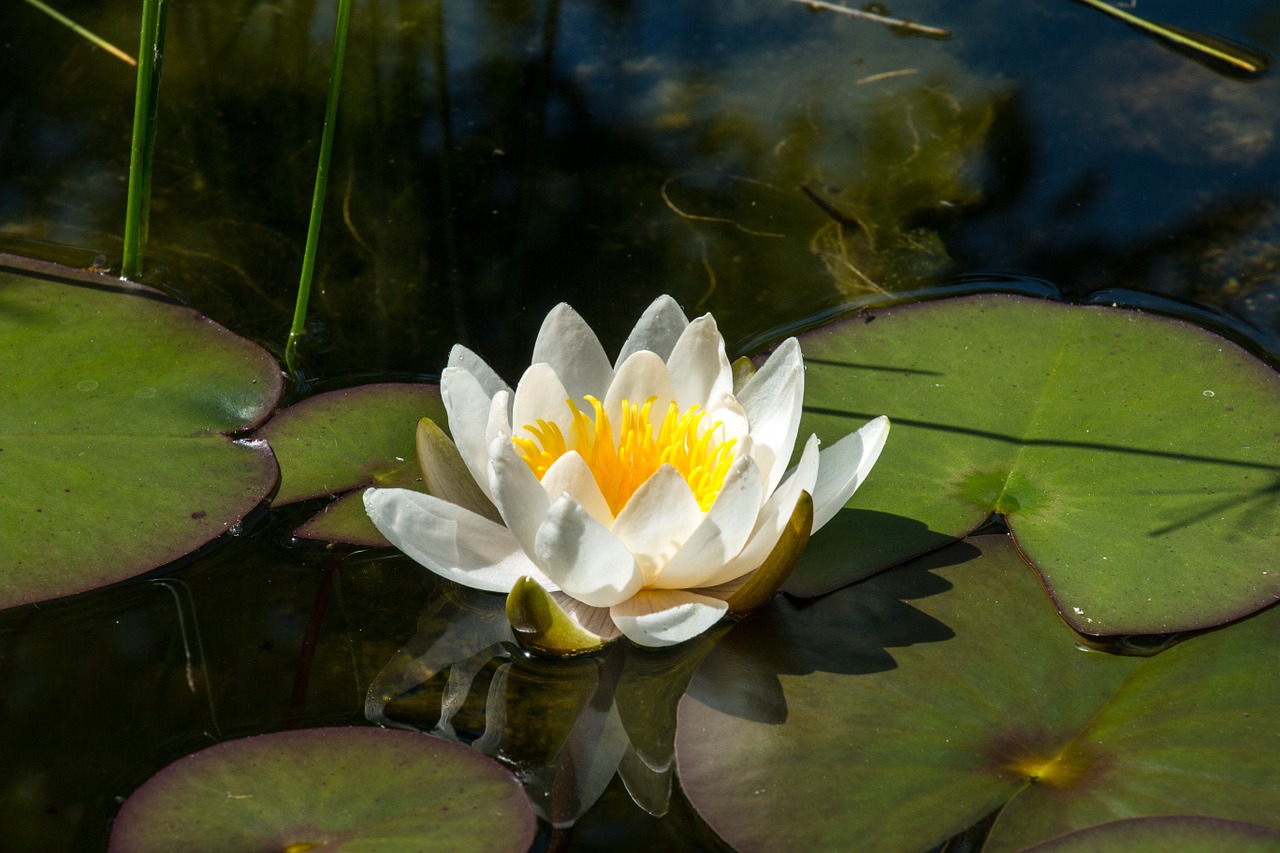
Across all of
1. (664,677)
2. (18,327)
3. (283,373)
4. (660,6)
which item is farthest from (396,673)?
(660,6)

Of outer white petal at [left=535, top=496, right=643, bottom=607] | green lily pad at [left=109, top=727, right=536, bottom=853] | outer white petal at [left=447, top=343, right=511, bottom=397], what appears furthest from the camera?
outer white petal at [left=447, top=343, right=511, bottom=397]

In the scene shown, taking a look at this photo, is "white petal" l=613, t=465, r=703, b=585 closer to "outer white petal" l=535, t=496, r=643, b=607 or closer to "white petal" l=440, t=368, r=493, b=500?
"outer white petal" l=535, t=496, r=643, b=607

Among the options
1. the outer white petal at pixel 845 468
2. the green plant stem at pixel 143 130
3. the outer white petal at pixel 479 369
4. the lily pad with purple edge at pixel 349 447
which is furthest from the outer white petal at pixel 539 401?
the green plant stem at pixel 143 130

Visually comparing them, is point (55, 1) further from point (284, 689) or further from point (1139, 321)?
point (1139, 321)

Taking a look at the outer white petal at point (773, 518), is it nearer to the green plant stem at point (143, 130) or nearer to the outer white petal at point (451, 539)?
the outer white petal at point (451, 539)

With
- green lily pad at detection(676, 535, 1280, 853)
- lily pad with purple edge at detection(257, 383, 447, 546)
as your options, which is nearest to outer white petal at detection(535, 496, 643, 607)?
green lily pad at detection(676, 535, 1280, 853)

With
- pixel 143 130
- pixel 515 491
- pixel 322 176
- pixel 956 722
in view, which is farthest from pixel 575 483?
pixel 143 130

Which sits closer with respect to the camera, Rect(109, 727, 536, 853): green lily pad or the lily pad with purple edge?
Rect(109, 727, 536, 853): green lily pad

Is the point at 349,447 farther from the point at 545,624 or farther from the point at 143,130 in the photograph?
the point at 143,130

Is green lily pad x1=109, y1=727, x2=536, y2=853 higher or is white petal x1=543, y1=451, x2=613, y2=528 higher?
white petal x1=543, y1=451, x2=613, y2=528
